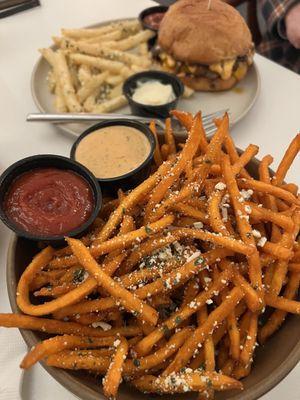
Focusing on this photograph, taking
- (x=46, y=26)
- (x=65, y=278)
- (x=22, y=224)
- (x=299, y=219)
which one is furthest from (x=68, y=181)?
(x=46, y=26)

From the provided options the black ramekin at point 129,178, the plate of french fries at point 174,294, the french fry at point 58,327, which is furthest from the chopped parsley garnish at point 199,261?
the black ramekin at point 129,178

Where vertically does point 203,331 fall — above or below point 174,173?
below

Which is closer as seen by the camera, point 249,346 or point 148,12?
point 249,346

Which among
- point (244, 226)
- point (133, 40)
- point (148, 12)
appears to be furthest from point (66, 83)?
point (244, 226)

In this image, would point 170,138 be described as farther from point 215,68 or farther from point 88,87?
point 215,68

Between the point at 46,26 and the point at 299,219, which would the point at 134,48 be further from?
the point at 299,219

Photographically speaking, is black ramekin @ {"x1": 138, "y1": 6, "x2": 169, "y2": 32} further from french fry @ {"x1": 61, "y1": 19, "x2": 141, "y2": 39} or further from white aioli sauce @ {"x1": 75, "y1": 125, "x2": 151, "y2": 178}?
white aioli sauce @ {"x1": 75, "y1": 125, "x2": 151, "y2": 178}

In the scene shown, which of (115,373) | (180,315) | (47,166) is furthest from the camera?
(47,166)
